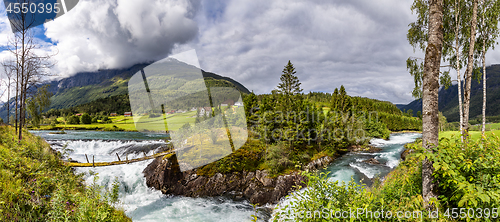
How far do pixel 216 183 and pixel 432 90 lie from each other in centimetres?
1852

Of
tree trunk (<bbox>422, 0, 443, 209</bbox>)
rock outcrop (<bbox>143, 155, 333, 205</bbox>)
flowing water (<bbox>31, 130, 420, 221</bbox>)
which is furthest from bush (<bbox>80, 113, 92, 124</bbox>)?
tree trunk (<bbox>422, 0, 443, 209</bbox>)

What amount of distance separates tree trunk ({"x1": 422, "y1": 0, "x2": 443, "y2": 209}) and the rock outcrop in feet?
47.1

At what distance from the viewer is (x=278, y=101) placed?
31.0 meters

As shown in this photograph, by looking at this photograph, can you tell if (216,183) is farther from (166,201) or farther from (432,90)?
(432,90)

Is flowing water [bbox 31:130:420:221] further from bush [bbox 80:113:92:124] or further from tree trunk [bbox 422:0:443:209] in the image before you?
bush [bbox 80:113:92:124]

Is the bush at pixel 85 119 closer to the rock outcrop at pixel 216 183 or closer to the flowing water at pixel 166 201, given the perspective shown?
the flowing water at pixel 166 201

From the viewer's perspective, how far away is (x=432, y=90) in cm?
432

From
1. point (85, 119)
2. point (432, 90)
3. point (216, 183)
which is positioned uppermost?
point (432, 90)

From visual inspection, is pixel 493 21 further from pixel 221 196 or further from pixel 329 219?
pixel 221 196

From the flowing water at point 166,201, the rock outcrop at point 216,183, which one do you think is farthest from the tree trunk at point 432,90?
the rock outcrop at point 216,183

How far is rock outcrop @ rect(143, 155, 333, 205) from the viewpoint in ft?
59.0

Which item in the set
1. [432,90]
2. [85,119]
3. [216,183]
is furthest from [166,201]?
[85,119]

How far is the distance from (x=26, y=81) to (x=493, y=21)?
25.5 m

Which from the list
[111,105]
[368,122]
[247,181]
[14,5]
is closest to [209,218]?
[247,181]
